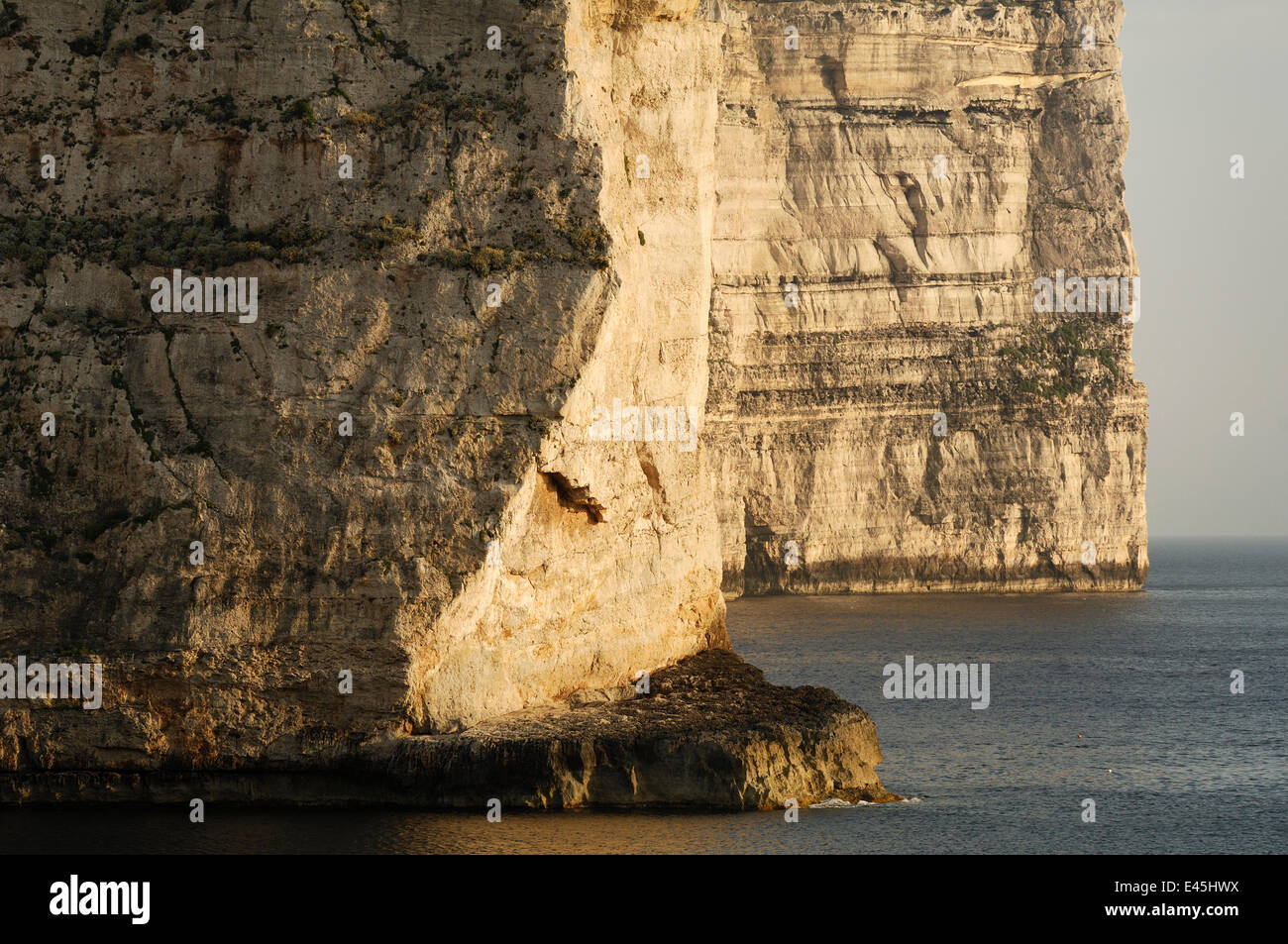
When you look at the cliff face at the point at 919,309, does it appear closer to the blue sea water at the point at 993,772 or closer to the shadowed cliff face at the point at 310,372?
the blue sea water at the point at 993,772

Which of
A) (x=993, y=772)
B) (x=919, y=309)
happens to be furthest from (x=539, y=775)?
(x=919, y=309)

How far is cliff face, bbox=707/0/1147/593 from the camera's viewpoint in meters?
105

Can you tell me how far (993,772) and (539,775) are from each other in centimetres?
1373

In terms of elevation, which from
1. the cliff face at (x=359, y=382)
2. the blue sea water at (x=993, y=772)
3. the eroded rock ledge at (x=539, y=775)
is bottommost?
the blue sea water at (x=993, y=772)

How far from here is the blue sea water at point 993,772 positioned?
108 ft

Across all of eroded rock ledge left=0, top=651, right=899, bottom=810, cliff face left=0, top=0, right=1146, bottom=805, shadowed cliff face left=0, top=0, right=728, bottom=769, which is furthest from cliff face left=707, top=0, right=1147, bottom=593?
eroded rock ledge left=0, top=651, right=899, bottom=810

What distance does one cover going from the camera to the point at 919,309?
4183 inches

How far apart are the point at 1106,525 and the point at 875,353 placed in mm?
16914

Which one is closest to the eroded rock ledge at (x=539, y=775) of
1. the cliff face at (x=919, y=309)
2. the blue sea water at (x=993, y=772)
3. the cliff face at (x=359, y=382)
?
the cliff face at (x=359, y=382)

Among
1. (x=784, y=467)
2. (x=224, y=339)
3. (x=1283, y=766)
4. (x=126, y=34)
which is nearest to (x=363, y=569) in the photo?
(x=224, y=339)

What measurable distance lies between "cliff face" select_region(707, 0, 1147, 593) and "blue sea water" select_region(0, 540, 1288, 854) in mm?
17266

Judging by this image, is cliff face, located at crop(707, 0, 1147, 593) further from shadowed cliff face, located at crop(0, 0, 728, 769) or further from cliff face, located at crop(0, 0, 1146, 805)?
shadowed cliff face, located at crop(0, 0, 728, 769)

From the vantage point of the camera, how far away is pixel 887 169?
10712 centimetres

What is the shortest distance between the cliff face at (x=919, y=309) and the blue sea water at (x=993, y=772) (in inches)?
680
